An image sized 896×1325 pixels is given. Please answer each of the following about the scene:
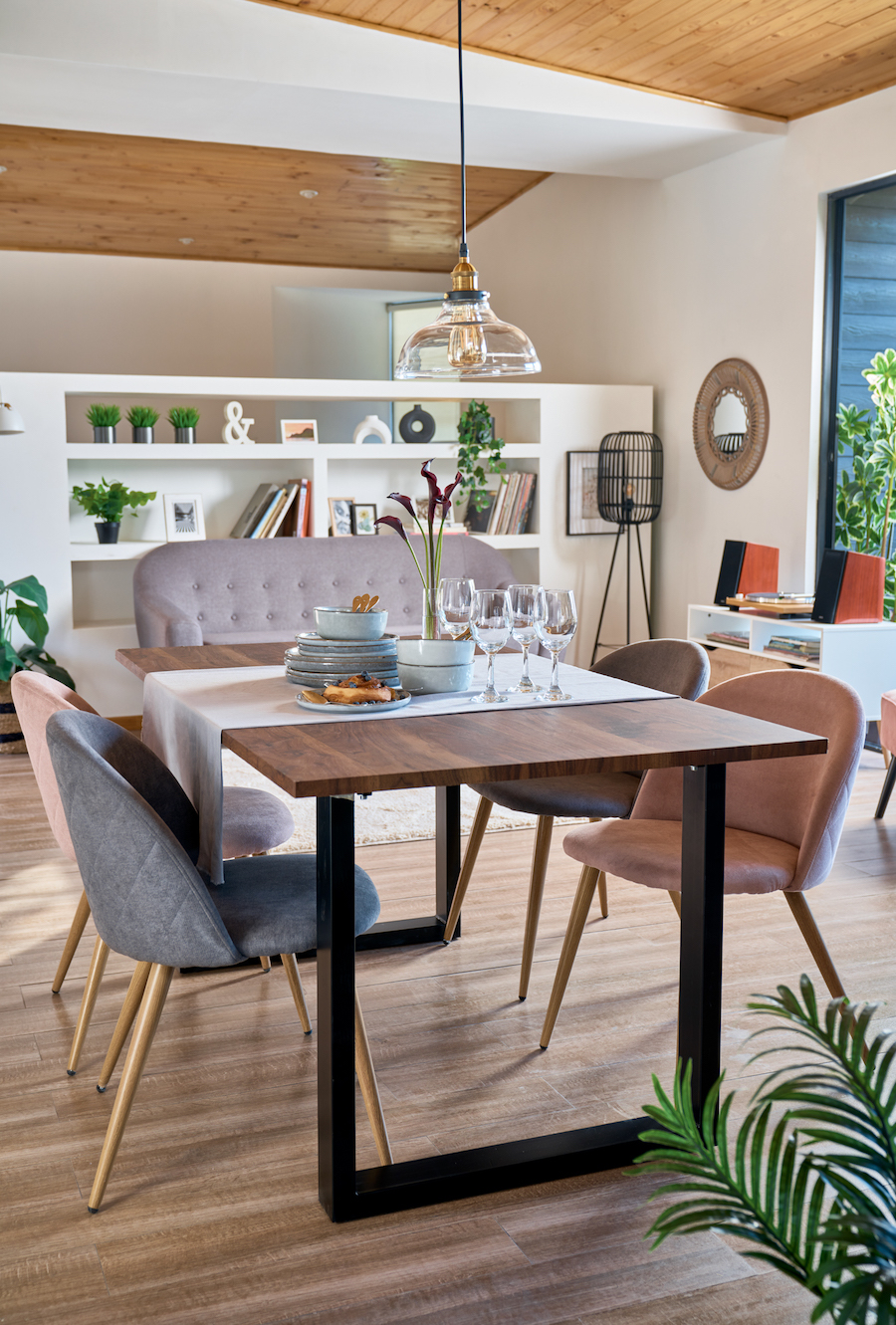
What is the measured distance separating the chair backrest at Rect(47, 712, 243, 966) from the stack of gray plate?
2.04ft

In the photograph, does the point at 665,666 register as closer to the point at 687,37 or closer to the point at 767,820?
the point at 767,820

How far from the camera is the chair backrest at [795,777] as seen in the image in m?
2.34

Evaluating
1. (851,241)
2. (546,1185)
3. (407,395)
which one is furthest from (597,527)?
(546,1185)

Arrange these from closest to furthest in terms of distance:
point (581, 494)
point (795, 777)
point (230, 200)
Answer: point (795, 777)
point (581, 494)
point (230, 200)

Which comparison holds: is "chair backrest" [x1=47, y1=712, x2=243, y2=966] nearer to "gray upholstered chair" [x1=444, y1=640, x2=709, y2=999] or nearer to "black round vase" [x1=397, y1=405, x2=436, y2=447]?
"gray upholstered chair" [x1=444, y1=640, x2=709, y2=999]

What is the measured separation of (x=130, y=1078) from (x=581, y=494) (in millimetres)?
5003

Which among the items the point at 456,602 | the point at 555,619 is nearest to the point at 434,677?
the point at 456,602

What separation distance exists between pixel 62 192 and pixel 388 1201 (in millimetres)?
6604

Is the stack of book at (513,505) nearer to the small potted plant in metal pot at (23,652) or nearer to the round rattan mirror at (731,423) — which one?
the round rattan mirror at (731,423)

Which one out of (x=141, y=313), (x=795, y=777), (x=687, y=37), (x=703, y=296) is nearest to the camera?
(x=795, y=777)

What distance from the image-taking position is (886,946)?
3.02 m

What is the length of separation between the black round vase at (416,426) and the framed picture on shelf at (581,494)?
2.53 feet

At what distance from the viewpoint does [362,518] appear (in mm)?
6426

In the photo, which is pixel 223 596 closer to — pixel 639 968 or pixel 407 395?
pixel 407 395
